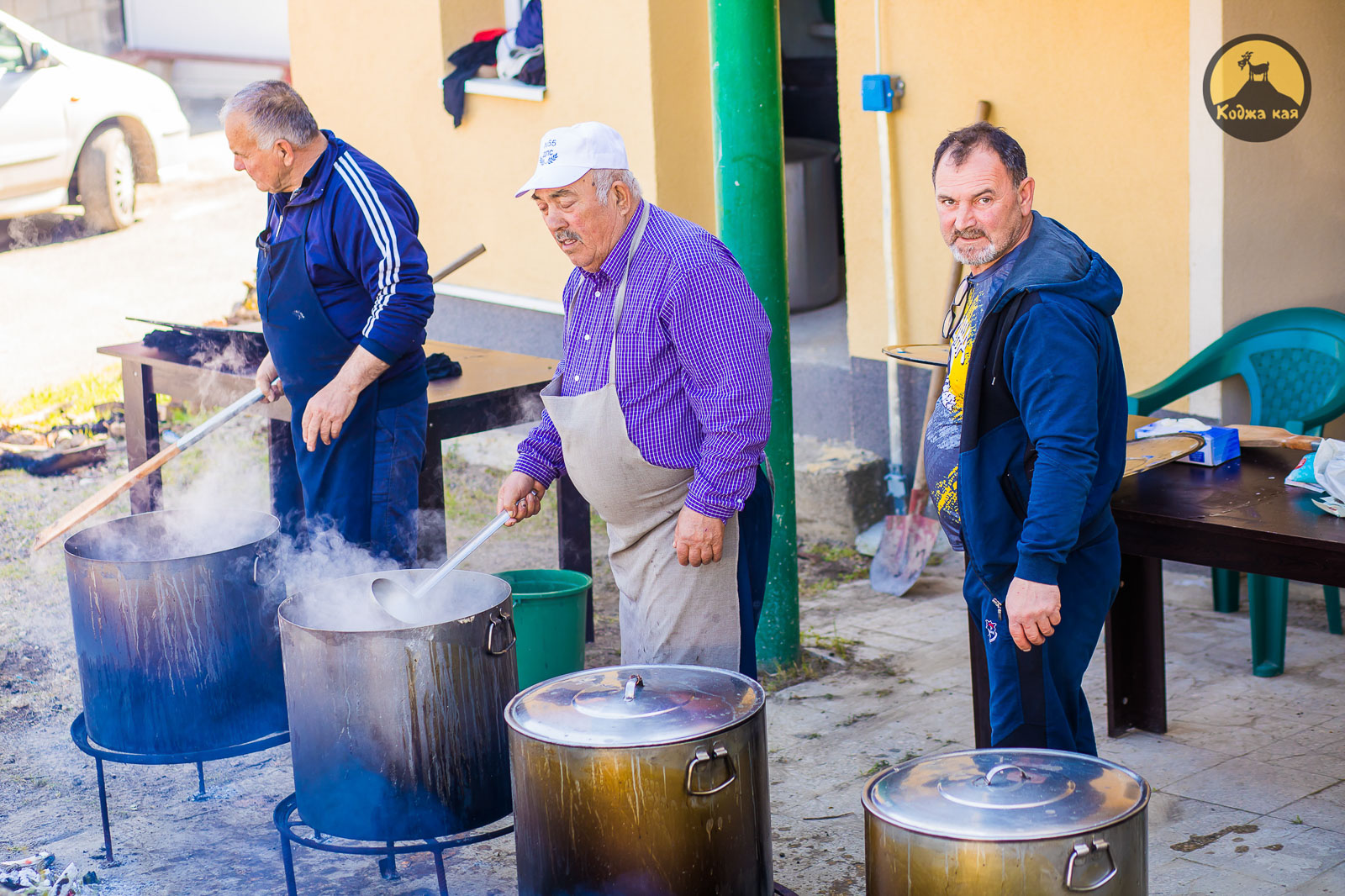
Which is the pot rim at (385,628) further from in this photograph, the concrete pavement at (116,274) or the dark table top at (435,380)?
the concrete pavement at (116,274)

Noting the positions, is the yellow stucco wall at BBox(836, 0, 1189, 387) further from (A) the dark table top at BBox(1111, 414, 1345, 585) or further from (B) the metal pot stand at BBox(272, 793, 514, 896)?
(B) the metal pot stand at BBox(272, 793, 514, 896)

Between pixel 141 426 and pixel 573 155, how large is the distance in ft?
11.8

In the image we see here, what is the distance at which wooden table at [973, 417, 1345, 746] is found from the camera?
3281 mm

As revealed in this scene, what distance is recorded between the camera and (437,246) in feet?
27.9

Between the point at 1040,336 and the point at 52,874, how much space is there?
296 centimetres

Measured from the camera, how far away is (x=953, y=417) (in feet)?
10.6

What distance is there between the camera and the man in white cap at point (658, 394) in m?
3.16

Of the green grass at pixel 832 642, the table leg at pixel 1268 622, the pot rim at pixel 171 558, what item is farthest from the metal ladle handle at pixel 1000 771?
the green grass at pixel 832 642

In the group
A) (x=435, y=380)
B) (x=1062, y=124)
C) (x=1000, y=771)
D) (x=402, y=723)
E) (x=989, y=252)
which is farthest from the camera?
(x=1062, y=124)

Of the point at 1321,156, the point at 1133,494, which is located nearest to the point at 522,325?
the point at 1321,156

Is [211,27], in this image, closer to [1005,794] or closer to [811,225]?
[811,225]

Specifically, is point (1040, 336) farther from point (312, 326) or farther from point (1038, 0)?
point (1038, 0)

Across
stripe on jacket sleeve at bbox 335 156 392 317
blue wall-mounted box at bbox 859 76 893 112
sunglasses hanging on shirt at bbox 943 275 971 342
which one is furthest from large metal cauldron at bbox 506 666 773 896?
blue wall-mounted box at bbox 859 76 893 112

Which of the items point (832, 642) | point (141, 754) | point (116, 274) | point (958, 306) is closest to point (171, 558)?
point (141, 754)
